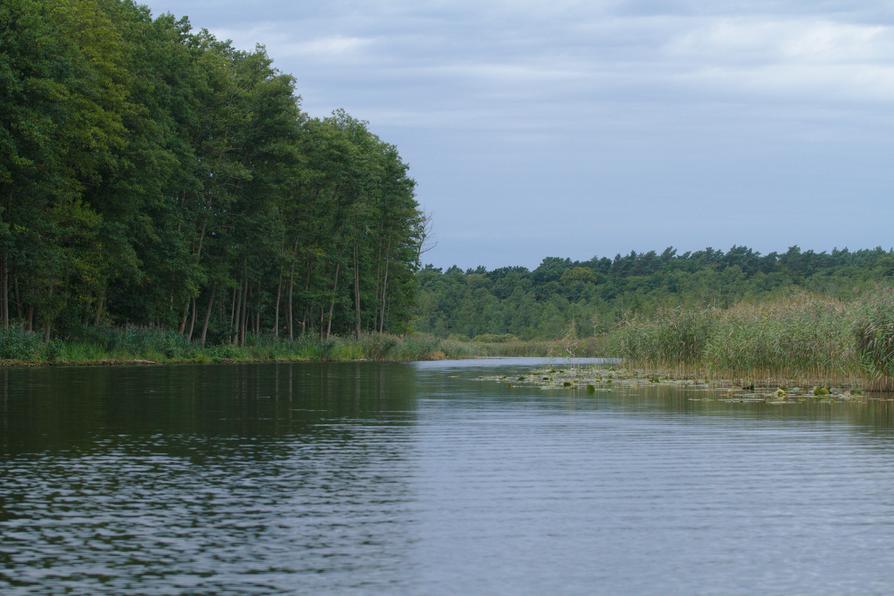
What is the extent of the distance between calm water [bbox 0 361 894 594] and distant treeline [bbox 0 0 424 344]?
26139 millimetres

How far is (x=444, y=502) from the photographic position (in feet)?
41.8

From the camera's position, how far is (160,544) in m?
10.2

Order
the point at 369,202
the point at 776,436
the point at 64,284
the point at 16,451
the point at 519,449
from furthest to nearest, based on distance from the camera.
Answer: the point at 369,202 → the point at 64,284 → the point at 776,436 → the point at 519,449 → the point at 16,451

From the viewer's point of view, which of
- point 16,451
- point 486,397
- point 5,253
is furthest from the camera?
point 5,253

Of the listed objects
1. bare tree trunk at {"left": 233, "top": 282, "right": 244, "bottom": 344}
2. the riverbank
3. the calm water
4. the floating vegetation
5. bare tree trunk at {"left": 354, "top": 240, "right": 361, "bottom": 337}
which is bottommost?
the calm water

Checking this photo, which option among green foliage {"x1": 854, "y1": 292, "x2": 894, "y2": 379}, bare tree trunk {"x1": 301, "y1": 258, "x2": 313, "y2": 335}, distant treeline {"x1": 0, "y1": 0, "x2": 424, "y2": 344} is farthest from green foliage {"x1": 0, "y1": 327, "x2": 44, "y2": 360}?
green foliage {"x1": 854, "y1": 292, "x2": 894, "y2": 379}

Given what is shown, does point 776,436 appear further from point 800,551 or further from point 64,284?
point 64,284

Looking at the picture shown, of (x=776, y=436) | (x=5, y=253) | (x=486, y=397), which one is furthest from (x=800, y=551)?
(x=5, y=253)

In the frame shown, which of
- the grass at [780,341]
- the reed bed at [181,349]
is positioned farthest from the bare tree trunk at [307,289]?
the grass at [780,341]

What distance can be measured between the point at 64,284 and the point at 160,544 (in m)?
44.6

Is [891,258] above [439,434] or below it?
above

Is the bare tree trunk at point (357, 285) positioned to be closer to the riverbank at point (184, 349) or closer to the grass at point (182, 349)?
the riverbank at point (184, 349)

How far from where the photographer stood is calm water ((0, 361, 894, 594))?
30.2ft

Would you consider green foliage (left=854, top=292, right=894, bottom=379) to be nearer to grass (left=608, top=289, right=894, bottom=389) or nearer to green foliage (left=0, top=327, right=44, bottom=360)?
grass (left=608, top=289, right=894, bottom=389)
